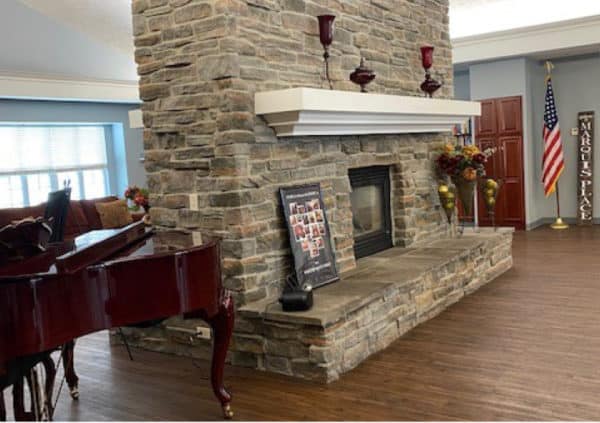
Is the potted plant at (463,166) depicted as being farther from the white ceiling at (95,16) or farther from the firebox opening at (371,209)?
the white ceiling at (95,16)

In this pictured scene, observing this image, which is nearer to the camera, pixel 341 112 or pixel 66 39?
pixel 341 112

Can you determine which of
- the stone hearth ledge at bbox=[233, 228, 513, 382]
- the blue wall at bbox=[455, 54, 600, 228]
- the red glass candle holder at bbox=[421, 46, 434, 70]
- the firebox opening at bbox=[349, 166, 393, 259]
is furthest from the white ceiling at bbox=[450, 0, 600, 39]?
the stone hearth ledge at bbox=[233, 228, 513, 382]

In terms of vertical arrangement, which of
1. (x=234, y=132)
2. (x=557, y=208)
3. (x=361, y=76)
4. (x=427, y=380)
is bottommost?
(x=427, y=380)

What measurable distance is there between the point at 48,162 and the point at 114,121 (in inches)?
50.6

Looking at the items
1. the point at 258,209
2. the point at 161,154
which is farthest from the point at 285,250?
the point at 161,154

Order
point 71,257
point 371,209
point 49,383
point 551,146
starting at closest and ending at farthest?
point 71,257 → point 49,383 → point 371,209 → point 551,146

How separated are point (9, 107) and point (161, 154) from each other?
522cm

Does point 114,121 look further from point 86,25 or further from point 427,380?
point 427,380

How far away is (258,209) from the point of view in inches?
160

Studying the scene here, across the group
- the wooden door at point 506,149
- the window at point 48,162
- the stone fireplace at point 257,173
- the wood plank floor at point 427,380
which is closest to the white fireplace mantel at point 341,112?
the stone fireplace at point 257,173

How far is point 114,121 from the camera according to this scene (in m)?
10.1

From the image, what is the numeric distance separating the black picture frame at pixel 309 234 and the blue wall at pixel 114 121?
5458 mm

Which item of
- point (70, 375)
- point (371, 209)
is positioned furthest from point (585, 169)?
point (70, 375)

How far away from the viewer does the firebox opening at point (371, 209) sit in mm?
5340
